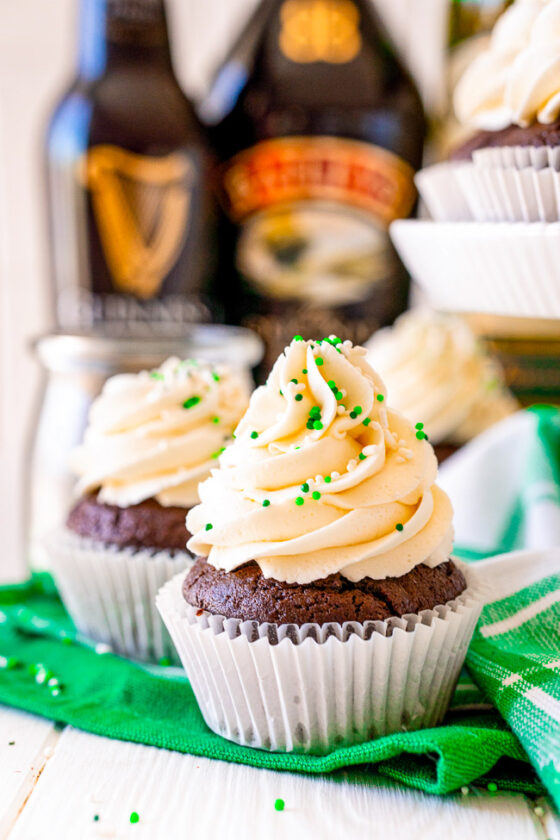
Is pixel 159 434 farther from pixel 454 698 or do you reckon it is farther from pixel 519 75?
pixel 519 75

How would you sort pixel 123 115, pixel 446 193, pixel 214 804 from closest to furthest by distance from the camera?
pixel 214 804, pixel 446 193, pixel 123 115

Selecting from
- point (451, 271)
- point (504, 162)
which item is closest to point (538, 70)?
point (504, 162)

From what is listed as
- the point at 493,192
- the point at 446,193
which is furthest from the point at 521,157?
the point at 446,193

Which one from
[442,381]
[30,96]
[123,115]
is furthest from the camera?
[30,96]

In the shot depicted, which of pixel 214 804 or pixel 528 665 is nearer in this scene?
pixel 214 804

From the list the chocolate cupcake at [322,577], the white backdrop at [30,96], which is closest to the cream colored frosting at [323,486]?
the chocolate cupcake at [322,577]

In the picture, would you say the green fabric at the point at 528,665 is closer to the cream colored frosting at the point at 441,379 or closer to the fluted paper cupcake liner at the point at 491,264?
the fluted paper cupcake liner at the point at 491,264

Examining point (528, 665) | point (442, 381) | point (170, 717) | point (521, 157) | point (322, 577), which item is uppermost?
point (521, 157)
